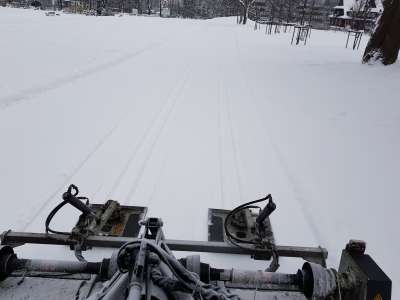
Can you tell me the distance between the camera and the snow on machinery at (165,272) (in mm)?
1790

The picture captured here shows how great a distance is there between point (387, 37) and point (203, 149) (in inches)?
427

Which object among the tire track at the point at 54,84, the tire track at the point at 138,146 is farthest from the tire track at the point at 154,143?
the tire track at the point at 54,84

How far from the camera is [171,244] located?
104 inches

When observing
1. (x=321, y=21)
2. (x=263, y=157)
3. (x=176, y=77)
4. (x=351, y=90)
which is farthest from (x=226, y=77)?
(x=321, y=21)

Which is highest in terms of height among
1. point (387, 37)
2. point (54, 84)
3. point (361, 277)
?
point (387, 37)

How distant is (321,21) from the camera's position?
8031cm

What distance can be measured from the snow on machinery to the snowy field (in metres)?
0.38

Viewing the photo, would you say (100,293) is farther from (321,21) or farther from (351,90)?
(321,21)

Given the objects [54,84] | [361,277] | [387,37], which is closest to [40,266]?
[361,277]

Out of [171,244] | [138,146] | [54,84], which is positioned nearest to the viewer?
Answer: [171,244]

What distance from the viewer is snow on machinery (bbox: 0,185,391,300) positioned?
179cm

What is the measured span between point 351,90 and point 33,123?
8360 millimetres

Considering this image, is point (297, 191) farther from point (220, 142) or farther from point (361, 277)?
point (361, 277)

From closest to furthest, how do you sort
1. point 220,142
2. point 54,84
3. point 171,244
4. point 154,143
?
point 171,244, point 154,143, point 220,142, point 54,84
